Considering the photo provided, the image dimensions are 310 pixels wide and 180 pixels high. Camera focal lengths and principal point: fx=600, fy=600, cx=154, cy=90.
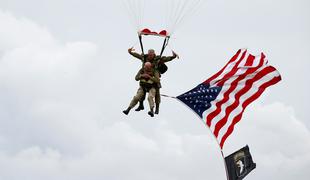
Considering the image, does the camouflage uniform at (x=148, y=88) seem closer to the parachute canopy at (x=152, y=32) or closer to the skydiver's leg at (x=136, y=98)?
the skydiver's leg at (x=136, y=98)

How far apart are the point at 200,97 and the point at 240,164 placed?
8.98 feet

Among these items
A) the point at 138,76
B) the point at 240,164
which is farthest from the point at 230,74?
the point at 138,76

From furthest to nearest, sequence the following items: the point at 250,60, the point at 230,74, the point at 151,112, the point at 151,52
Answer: the point at 230,74 → the point at 250,60 → the point at 151,52 → the point at 151,112

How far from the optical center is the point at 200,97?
20359 mm

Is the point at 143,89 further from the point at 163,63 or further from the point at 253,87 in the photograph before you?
the point at 253,87

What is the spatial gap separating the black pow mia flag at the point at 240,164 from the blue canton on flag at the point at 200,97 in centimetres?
198

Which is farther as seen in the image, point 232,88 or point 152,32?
point 232,88

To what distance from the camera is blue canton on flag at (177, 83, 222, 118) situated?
2022cm

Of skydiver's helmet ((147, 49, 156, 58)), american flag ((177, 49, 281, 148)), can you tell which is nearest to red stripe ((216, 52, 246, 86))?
american flag ((177, 49, 281, 148))

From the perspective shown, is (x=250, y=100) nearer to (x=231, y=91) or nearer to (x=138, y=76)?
(x=231, y=91)

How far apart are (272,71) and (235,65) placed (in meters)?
1.30

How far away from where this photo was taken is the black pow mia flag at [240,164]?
20562mm

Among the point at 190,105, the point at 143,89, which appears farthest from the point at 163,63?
the point at 190,105

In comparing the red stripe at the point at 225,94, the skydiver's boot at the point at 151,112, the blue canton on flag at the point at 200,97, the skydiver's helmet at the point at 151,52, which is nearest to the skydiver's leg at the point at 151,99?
the skydiver's boot at the point at 151,112
